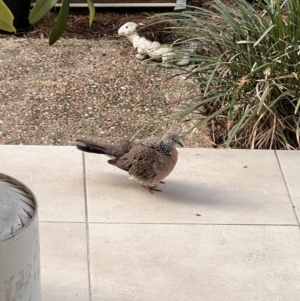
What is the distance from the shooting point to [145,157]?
4473 millimetres

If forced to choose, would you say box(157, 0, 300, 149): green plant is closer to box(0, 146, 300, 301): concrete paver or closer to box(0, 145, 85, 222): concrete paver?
box(0, 146, 300, 301): concrete paver

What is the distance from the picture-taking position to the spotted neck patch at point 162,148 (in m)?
4.47

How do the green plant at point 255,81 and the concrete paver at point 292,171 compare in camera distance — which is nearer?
the concrete paver at point 292,171

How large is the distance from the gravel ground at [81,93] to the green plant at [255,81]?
11.4 inches

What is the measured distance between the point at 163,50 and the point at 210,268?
11.1 feet

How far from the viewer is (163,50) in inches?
271

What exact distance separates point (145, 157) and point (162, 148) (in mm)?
126

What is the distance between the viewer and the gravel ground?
5805 mm

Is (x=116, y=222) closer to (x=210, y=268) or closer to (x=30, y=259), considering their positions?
(x=210, y=268)

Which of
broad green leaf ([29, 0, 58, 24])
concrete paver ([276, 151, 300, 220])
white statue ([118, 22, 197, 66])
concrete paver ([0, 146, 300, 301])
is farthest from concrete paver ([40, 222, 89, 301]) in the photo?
white statue ([118, 22, 197, 66])

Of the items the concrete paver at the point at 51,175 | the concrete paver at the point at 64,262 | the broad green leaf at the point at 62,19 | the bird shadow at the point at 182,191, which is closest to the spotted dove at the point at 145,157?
the bird shadow at the point at 182,191

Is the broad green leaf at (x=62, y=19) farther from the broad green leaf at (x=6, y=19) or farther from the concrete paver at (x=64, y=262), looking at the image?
the concrete paver at (x=64, y=262)

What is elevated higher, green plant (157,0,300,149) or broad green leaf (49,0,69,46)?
broad green leaf (49,0,69,46)

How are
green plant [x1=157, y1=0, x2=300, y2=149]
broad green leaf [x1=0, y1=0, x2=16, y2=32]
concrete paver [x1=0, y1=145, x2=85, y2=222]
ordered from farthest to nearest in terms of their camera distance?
green plant [x1=157, y1=0, x2=300, y2=149]
concrete paver [x1=0, y1=145, x2=85, y2=222]
broad green leaf [x1=0, y1=0, x2=16, y2=32]
